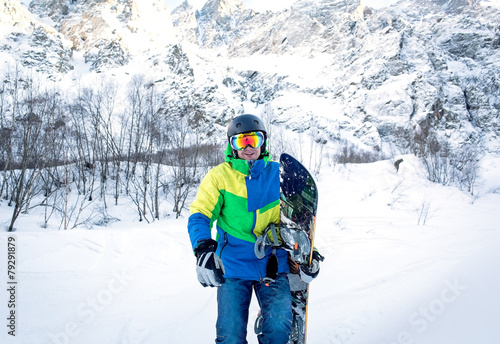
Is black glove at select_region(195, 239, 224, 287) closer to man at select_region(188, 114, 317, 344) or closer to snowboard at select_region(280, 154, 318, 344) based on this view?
man at select_region(188, 114, 317, 344)

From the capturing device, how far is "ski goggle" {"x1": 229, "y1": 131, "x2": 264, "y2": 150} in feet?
6.31

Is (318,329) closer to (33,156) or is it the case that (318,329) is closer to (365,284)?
(365,284)

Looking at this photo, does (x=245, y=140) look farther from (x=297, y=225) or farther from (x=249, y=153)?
(x=297, y=225)

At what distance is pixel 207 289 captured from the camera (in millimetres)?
3311

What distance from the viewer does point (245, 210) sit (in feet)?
5.78

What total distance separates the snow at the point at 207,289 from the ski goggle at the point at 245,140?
6.29ft

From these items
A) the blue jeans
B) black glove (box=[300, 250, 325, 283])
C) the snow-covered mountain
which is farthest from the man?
the snow-covered mountain

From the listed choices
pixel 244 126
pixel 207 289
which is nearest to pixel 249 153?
pixel 244 126

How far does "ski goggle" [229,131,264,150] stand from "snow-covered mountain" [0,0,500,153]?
37.4m

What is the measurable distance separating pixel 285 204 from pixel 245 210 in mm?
391

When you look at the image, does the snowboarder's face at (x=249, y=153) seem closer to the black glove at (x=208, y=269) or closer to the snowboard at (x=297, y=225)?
the snowboard at (x=297, y=225)

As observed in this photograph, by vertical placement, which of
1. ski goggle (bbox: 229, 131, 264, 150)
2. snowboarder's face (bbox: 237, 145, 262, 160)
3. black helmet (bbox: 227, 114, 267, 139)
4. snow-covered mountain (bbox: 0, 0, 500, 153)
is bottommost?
snowboarder's face (bbox: 237, 145, 262, 160)

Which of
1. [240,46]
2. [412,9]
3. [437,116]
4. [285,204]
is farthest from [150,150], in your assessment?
[412,9]

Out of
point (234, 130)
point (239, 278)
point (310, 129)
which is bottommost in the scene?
point (239, 278)
